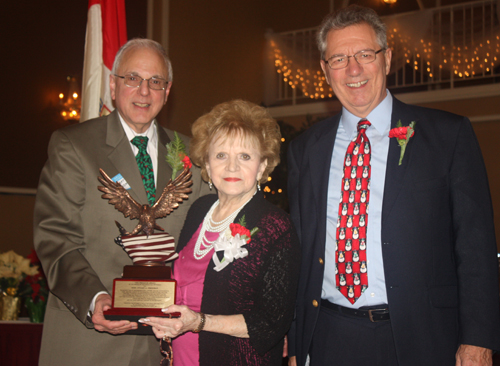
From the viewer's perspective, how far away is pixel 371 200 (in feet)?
7.10

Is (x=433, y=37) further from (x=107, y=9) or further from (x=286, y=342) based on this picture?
(x=286, y=342)

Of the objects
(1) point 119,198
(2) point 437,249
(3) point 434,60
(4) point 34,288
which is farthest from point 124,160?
(3) point 434,60

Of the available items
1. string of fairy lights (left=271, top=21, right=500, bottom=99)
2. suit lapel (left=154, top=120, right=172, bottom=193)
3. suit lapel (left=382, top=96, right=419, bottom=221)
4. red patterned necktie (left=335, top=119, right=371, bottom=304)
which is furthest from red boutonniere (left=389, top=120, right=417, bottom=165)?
string of fairy lights (left=271, top=21, right=500, bottom=99)

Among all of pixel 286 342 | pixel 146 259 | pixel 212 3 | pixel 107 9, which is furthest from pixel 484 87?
pixel 146 259

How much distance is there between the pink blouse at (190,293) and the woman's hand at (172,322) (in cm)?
27

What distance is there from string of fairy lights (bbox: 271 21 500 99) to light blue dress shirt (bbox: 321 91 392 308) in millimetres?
5993

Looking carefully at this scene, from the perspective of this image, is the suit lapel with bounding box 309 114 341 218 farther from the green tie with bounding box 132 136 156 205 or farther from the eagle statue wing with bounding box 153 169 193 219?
the green tie with bounding box 132 136 156 205

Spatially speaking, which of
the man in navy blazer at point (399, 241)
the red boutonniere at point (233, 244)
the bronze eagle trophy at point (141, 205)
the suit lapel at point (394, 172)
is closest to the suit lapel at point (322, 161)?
the man in navy blazer at point (399, 241)

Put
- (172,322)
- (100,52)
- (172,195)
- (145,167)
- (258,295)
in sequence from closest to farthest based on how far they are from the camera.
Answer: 1. (172,322)
2. (258,295)
3. (172,195)
4. (145,167)
5. (100,52)

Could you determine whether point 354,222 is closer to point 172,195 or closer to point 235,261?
point 235,261

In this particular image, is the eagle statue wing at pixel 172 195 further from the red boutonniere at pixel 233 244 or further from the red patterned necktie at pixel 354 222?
the red patterned necktie at pixel 354 222

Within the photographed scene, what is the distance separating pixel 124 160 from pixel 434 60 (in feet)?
22.3

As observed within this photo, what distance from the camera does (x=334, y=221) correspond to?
224cm

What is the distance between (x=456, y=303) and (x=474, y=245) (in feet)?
0.85
